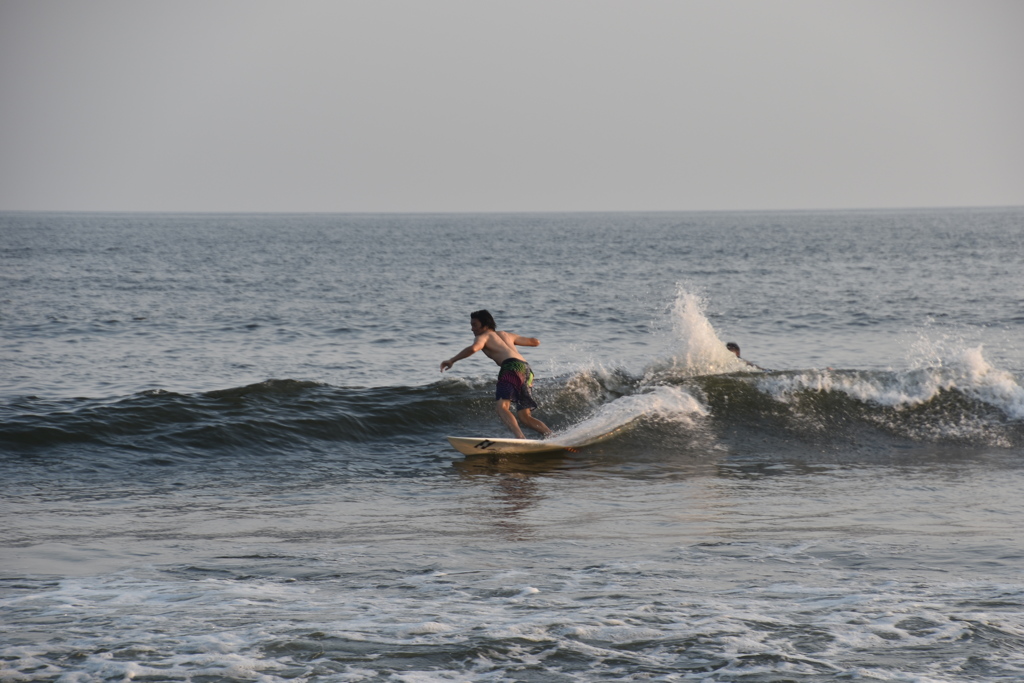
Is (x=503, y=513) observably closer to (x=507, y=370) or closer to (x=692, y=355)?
(x=507, y=370)

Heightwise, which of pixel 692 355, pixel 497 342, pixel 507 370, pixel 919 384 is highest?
pixel 497 342

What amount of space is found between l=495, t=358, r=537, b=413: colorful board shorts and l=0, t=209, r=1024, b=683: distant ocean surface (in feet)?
3.23

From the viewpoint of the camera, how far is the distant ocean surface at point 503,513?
16.5 ft

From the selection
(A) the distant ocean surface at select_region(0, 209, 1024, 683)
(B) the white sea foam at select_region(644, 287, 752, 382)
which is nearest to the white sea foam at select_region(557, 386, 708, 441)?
(A) the distant ocean surface at select_region(0, 209, 1024, 683)

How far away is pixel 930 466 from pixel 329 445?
7.13 metres

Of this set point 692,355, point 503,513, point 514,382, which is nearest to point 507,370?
point 514,382

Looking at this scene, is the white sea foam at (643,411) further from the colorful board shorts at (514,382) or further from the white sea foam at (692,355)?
the white sea foam at (692,355)

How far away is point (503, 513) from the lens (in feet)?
Result: 26.8

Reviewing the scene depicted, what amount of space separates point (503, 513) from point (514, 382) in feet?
10.5

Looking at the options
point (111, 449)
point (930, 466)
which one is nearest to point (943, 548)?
point (930, 466)

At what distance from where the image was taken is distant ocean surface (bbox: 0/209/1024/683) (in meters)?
5.04

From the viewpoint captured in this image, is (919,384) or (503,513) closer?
(503,513)

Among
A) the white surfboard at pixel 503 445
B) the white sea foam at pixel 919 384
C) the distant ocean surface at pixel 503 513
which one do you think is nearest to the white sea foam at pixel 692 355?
the distant ocean surface at pixel 503 513

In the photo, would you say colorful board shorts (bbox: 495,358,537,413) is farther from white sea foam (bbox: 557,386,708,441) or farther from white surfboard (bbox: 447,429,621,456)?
white sea foam (bbox: 557,386,708,441)
